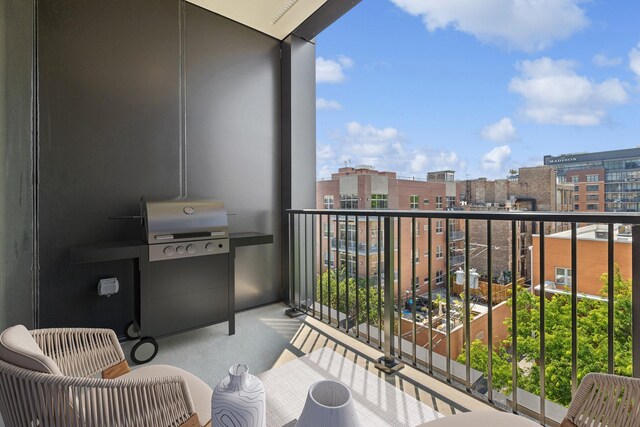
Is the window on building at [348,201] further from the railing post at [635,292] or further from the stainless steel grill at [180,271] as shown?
the railing post at [635,292]

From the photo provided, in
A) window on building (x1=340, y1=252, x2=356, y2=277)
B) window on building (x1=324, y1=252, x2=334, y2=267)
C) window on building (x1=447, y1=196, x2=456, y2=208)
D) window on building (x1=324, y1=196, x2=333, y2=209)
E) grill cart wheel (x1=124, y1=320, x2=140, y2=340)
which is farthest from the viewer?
window on building (x1=324, y1=196, x2=333, y2=209)

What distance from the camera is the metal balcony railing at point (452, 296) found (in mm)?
1483

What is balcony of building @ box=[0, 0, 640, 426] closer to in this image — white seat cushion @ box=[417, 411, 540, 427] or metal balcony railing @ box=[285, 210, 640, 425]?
metal balcony railing @ box=[285, 210, 640, 425]

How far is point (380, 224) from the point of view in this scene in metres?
2.38

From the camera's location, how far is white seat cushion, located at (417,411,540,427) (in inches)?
42.0

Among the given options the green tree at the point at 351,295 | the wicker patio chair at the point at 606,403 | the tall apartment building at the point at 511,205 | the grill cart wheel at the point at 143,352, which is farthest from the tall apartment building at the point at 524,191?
the grill cart wheel at the point at 143,352

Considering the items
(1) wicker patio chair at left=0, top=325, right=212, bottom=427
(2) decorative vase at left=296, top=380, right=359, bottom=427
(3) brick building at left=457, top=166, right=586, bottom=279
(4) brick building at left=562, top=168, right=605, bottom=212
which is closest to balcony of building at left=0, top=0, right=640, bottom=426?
(3) brick building at left=457, top=166, right=586, bottom=279

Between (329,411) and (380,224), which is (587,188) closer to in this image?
(380,224)

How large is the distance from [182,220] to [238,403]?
1936mm

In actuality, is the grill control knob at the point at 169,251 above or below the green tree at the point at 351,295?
above

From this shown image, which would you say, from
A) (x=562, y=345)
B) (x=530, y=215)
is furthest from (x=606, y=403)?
(x=562, y=345)

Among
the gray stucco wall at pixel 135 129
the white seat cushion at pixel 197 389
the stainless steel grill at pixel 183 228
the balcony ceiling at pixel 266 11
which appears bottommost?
the white seat cushion at pixel 197 389

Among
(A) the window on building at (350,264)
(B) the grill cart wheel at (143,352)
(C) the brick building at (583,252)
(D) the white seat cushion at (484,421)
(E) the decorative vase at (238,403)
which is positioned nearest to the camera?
(E) the decorative vase at (238,403)

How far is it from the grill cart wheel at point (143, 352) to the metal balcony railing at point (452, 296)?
140 cm
